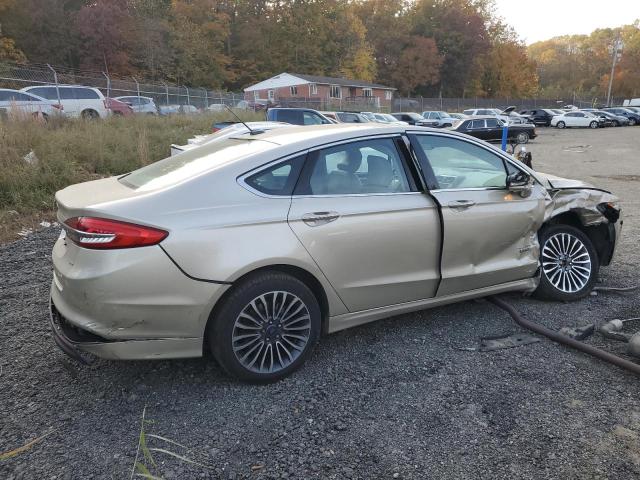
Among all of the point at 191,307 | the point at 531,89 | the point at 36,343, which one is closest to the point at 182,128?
the point at 36,343

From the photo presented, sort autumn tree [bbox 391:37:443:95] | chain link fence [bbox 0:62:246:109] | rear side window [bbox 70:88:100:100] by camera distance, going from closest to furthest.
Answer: chain link fence [bbox 0:62:246:109] < rear side window [bbox 70:88:100:100] < autumn tree [bbox 391:37:443:95]

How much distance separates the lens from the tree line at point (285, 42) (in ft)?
141

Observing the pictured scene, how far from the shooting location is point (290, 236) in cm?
287

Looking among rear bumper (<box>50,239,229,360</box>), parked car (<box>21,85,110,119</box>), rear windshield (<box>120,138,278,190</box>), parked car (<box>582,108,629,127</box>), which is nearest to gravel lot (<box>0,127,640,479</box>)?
rear bumper (<box>50,239,229,360</box>)

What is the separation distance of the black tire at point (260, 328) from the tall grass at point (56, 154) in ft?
17.6

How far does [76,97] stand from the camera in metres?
18.4

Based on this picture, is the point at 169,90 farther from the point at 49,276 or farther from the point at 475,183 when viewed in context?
the point at 475,183

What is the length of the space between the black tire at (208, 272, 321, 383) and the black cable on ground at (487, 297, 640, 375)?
5.83ft

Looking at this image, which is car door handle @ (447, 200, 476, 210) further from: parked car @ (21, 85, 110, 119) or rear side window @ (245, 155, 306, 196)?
parked car @ (21, 85, 110, 119)

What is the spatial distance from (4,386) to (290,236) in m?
2.07

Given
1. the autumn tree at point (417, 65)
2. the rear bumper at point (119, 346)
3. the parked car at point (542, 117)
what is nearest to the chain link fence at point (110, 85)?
the rear bumper at point (119, 346)

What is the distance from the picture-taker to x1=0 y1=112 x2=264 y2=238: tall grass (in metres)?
7.35

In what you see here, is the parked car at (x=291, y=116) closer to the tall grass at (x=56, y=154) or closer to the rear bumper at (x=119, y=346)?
the tall grass at (x=56, y=154)

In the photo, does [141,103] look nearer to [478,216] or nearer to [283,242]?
[478,216]
